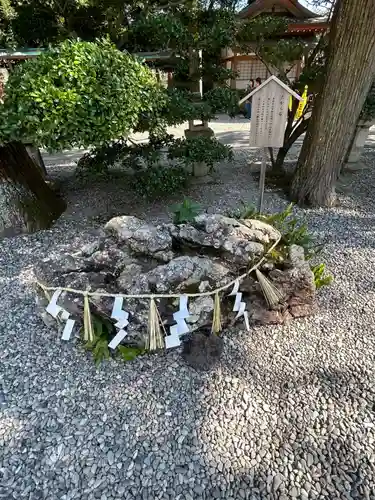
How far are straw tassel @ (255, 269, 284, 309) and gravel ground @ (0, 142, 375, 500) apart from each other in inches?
8.7

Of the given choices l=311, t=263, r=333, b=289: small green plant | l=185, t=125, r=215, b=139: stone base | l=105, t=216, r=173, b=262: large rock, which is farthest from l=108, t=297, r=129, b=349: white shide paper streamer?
l=185, t=125, r=215, b=139: stone base

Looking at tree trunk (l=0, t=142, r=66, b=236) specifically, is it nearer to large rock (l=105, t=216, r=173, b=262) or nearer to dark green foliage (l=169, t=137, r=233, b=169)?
dark green foliage (l=169, t=137, r=233, b=169)

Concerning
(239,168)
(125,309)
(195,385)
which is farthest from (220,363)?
(239,168)

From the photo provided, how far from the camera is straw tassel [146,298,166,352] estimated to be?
1.85m

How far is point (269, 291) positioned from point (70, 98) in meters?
2.04

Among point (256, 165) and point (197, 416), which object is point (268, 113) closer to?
point (197, 416)

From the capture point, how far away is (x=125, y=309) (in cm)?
190

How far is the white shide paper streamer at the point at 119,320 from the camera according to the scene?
1819mm

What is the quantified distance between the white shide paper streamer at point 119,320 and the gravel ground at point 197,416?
133 mm

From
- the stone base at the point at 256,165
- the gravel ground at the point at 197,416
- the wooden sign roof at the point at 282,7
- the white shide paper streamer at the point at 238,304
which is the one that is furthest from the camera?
the wooden sign roof at the point at 282,7

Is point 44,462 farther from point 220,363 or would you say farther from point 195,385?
point 220,363

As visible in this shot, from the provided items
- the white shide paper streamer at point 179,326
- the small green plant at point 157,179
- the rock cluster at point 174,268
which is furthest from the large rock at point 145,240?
the small green plant at point 157,179

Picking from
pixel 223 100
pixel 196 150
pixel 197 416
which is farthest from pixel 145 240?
pixel 223 100

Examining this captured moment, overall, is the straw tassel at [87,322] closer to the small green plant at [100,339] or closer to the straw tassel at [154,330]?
the small green plant at [100,339]
